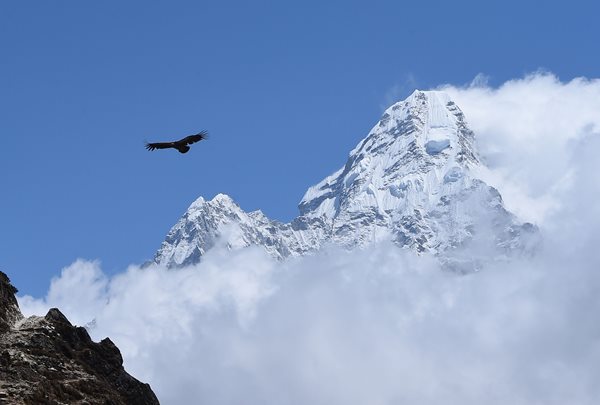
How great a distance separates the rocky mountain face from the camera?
48.3m

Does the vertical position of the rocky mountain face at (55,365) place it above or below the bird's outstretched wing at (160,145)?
below

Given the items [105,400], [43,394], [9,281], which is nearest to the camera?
[43,394]

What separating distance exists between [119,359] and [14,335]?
6336 mm

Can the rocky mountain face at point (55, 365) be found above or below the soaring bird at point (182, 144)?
below

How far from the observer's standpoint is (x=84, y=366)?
53781mm

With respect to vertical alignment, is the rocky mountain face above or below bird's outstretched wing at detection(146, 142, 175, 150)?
below

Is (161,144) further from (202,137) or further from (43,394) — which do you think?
(43,394)

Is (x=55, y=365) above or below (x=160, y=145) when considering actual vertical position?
below

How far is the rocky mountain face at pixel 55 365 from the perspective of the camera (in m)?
48.3

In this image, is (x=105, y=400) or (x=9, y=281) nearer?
(x=105, y=400)

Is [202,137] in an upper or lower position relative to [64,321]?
upper

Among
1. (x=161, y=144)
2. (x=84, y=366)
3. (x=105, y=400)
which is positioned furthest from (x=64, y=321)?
(x=161, y=144)

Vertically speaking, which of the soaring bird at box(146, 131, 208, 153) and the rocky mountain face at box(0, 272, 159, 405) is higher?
the soaring bird at box(146, 131, 208, 153)

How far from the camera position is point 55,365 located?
170ft
